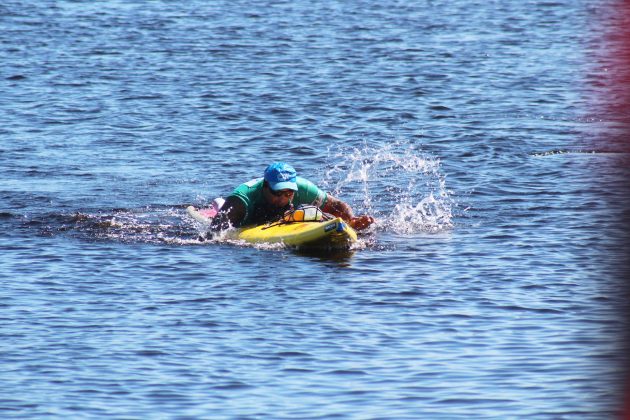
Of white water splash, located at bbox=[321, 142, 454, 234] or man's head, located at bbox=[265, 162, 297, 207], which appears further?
white water splash, located at bbox=[321, 142, 454, 234]

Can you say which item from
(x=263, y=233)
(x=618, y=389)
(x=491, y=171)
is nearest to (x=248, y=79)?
(x=491, y=171)

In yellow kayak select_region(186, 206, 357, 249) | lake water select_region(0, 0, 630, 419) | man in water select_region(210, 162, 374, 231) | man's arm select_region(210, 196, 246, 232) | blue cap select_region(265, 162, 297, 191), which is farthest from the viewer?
man's arm select_region(210, 196, 246, 232)

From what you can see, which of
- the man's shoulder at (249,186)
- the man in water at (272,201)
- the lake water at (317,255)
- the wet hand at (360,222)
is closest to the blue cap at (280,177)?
the man in water at (272,201)

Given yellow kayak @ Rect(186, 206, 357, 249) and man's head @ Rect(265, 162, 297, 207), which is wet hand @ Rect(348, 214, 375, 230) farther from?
man's head @ Rect(265, 162, 297, 207)

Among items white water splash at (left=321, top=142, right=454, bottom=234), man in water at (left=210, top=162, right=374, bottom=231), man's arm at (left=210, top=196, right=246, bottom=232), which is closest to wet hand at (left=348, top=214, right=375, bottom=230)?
man in water at (left=210, top=162, right=374, bottom=231)

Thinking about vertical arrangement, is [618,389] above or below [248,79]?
above

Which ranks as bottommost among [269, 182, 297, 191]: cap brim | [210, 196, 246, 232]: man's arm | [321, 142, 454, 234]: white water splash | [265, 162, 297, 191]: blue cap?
[321, 142, 454, 234]: white water splash

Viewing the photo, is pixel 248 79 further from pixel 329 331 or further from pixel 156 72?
pixel 329 331

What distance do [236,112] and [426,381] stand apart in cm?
1506

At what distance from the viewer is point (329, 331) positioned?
9.22m

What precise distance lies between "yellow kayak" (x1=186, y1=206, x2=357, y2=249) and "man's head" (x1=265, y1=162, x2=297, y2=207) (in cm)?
34

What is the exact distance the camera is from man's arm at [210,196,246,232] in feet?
41.5

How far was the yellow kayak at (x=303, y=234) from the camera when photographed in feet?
39.9

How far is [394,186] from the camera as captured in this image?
16531 mm
